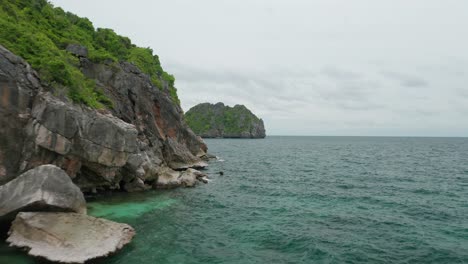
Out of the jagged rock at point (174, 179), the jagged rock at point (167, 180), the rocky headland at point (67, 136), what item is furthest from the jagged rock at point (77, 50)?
the jagged rock at point (174, 179)

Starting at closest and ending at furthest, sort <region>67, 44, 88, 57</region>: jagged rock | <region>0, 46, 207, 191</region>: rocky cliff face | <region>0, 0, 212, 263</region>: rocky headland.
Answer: <region>0, 0, 212, 263</region>: rocky headland
<region>0, 46, 207, 191</region>: rocky cliff face
<region>67, 44, 88, 57</region>: jagged rock

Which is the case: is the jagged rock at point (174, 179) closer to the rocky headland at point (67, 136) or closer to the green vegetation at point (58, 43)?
the rocky headland at point (67, 136)

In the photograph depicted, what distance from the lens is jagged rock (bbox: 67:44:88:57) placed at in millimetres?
36875

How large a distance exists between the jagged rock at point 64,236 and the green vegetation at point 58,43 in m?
13.4

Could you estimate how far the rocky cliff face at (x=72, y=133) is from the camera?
22.7 m

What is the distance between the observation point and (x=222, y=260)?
17.9 metres

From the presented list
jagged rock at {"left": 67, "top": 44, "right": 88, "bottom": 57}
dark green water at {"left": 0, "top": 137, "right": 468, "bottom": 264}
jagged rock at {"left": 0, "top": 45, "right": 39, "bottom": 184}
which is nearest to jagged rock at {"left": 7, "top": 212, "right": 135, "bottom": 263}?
dark green water at {"left": 0, "top": 137, "right": 468, "bottom": 264}

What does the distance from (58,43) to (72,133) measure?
58.7ft

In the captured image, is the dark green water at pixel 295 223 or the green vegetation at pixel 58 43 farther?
the green vegetation at pixel 58 43

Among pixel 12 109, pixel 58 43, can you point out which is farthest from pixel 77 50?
pixel 12 109

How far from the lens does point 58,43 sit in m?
36.4

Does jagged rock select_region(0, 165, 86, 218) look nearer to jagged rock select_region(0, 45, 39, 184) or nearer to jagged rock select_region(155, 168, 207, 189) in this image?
jagged rock select_region(0, 45, 39, 184)

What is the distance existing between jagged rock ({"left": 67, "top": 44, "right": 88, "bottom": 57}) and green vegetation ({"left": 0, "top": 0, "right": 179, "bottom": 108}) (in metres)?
0.77

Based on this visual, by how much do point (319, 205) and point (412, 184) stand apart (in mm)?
19836
